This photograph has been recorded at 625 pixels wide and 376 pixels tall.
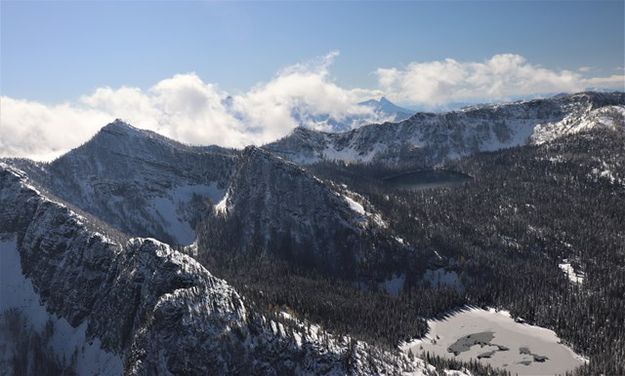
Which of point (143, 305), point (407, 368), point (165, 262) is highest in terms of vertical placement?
point (165, 262)

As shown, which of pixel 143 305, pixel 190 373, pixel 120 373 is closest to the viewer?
pixel 190 373

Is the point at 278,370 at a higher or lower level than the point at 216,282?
lower

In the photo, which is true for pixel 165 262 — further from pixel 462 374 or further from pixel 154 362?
pixel 462 374

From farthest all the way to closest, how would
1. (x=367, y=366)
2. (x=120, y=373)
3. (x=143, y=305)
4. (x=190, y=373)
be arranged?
(x=120, y=373), (x=143, y=305), (x=367, y=366), (x=190, y=373)

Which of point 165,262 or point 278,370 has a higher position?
point 165,262

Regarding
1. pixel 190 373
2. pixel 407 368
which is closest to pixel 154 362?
pixel 190 373

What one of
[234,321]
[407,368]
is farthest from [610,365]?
[234,321]

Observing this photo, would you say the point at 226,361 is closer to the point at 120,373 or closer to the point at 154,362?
the point at 154,362

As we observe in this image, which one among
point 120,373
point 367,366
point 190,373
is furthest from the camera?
point 120,373

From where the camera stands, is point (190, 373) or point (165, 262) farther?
point (165, 262)
